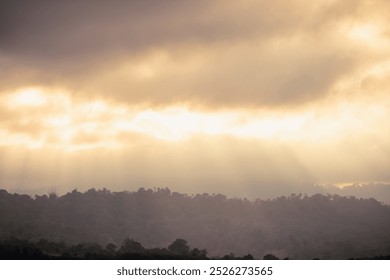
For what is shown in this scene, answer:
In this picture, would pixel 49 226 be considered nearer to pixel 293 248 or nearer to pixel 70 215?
pixel 70 215

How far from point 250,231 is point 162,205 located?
1413 cm

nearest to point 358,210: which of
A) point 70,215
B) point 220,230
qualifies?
point 220,230

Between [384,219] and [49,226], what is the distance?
38.4 meters

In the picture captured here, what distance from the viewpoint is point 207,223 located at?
236ft

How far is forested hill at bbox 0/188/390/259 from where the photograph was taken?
58.1 metres

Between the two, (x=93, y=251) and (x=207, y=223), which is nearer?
(x=93, y=251)

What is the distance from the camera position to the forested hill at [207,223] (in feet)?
190

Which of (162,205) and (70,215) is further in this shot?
(162,205)
